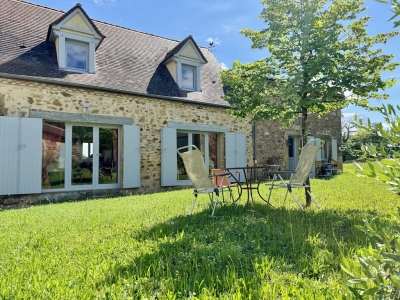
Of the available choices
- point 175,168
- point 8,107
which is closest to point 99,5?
point 8,107

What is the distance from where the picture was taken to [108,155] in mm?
8703

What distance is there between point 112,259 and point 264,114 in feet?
13.4

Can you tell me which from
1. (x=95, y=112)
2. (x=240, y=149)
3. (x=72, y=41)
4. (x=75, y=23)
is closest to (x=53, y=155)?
(x=95, y=112)

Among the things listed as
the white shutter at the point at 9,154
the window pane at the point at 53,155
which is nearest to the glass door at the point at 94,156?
the window pane at the point at 53,155

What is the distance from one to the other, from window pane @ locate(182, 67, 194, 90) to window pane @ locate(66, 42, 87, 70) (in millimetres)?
3664

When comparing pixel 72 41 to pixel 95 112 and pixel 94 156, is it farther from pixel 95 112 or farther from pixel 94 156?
pixel 94 156

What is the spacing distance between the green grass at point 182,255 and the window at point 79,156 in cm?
347

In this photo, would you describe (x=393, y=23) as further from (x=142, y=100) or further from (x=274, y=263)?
(x=142, y=100)

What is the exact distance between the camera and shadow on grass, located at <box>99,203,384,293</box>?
2.15m

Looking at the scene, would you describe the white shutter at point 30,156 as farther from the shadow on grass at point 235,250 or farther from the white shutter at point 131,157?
the shadow on grass at point 235,250

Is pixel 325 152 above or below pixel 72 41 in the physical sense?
below

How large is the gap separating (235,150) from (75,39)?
22.3 ft

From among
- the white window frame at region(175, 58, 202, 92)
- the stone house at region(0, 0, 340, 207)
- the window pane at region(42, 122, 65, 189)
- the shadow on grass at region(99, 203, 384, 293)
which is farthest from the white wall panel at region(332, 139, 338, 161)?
the window pane at region(42, 122, 65, 189)

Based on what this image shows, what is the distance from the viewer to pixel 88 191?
26.7 feet
